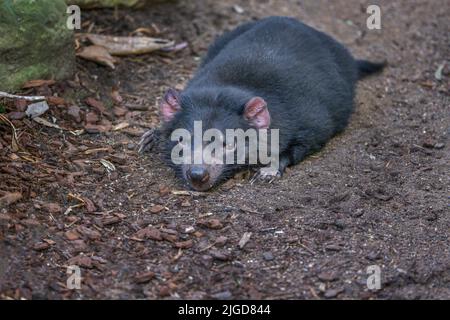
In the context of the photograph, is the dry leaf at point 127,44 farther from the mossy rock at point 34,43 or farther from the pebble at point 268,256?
the pebble at point 268,256

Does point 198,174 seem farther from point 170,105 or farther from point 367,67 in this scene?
point 367,67

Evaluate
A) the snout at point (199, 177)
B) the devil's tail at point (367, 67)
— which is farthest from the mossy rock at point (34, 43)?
the devil's tail at point (367, 67)

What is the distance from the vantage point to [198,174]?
199 inches

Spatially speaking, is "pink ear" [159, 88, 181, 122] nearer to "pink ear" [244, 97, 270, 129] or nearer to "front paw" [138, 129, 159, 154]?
"front paw" [138, 129, 159, 154]

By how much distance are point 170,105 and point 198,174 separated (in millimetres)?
655

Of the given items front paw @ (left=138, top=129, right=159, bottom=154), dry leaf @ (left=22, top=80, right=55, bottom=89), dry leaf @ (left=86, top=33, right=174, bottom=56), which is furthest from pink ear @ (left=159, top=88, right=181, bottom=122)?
dry leaf @ (left=86, top=33, right=174, bottom=56)

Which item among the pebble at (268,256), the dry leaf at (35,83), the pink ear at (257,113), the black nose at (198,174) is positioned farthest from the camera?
the dry leaf at (35,83)

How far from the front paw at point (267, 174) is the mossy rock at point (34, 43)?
1755 millimetres

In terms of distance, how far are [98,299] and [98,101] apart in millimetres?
2460

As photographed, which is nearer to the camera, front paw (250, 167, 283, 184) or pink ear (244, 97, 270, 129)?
pink ear (244, 97, 270, 129)

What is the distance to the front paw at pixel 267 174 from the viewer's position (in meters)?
5.36

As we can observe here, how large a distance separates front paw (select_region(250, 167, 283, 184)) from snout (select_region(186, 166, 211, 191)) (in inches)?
15.2

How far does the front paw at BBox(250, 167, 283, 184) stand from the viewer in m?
5.36

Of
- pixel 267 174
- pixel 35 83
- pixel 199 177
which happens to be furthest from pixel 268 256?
pixel 35 83
